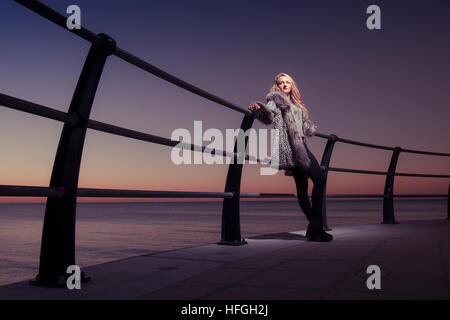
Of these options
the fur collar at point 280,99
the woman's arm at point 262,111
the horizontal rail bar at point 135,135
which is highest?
the fur collar at point 280,99

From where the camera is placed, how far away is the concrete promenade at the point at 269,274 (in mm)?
1741

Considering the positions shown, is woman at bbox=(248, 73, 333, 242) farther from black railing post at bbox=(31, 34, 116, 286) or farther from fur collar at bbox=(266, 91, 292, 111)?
black railing post at bbox=(31, 34, 116, 286)

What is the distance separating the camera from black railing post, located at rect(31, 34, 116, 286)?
191cm

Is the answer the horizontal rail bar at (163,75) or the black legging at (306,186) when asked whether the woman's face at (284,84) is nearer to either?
the black legging at (306,186)

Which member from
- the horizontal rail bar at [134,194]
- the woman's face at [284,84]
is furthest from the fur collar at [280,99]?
the horizontal rail bar at [134,194]

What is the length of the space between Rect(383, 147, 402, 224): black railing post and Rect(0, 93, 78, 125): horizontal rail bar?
476cm

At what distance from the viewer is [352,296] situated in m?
1.69

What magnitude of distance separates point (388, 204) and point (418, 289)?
427 centimetres

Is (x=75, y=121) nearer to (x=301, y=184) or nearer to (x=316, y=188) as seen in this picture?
(x=301, y=184)

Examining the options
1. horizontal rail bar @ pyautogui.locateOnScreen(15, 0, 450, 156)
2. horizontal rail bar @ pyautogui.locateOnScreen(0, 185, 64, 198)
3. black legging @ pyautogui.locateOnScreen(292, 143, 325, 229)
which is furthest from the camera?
black legging @ pyautogui.locateOnScreen(292, 143, 325, 229)

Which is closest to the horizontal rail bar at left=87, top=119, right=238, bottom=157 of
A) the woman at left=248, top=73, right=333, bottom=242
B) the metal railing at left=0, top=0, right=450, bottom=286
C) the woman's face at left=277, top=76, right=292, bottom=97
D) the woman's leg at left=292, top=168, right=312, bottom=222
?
the metal railing at left=0, top=0, right=450, bottom=286

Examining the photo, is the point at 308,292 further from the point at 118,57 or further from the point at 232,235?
the point at 232,235

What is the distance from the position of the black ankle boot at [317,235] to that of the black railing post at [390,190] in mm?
2403

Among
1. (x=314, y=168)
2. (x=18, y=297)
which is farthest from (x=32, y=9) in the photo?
(x=314, y=168)
